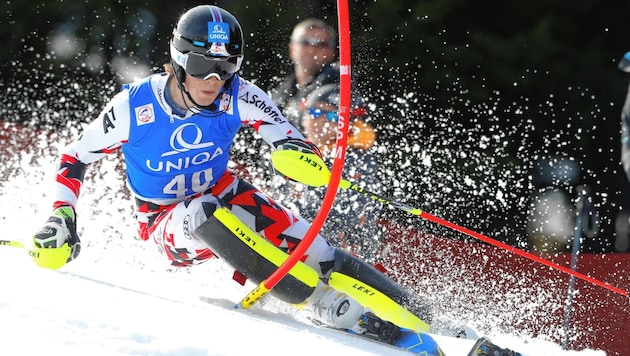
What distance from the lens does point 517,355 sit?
2832 millimetres

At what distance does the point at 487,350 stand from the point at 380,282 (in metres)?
0.67

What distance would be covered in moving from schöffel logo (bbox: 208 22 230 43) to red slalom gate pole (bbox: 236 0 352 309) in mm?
507

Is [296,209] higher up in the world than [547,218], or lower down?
lower down

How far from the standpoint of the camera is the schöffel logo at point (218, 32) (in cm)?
321

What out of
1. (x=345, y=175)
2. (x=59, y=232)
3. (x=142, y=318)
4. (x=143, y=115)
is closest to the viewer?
(x=142, y=318)

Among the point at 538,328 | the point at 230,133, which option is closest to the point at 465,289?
A: the point at 538,328

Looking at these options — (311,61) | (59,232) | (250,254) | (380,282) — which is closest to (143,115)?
(59,232)

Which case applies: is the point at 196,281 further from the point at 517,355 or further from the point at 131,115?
the point at 517,355

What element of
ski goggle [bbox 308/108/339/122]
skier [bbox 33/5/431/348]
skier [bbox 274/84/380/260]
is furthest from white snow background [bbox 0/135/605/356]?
ski goggle [bbox 308/108/339/122]

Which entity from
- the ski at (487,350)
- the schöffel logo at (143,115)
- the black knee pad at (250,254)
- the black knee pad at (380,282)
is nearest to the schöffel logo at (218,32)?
the schöffel logo at (143,115)

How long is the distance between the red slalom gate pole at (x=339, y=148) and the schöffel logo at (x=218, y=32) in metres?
0.51

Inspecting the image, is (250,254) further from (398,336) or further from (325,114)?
(325,114)

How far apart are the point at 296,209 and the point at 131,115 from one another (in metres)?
1.50

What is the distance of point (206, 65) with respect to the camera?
10.5ft
